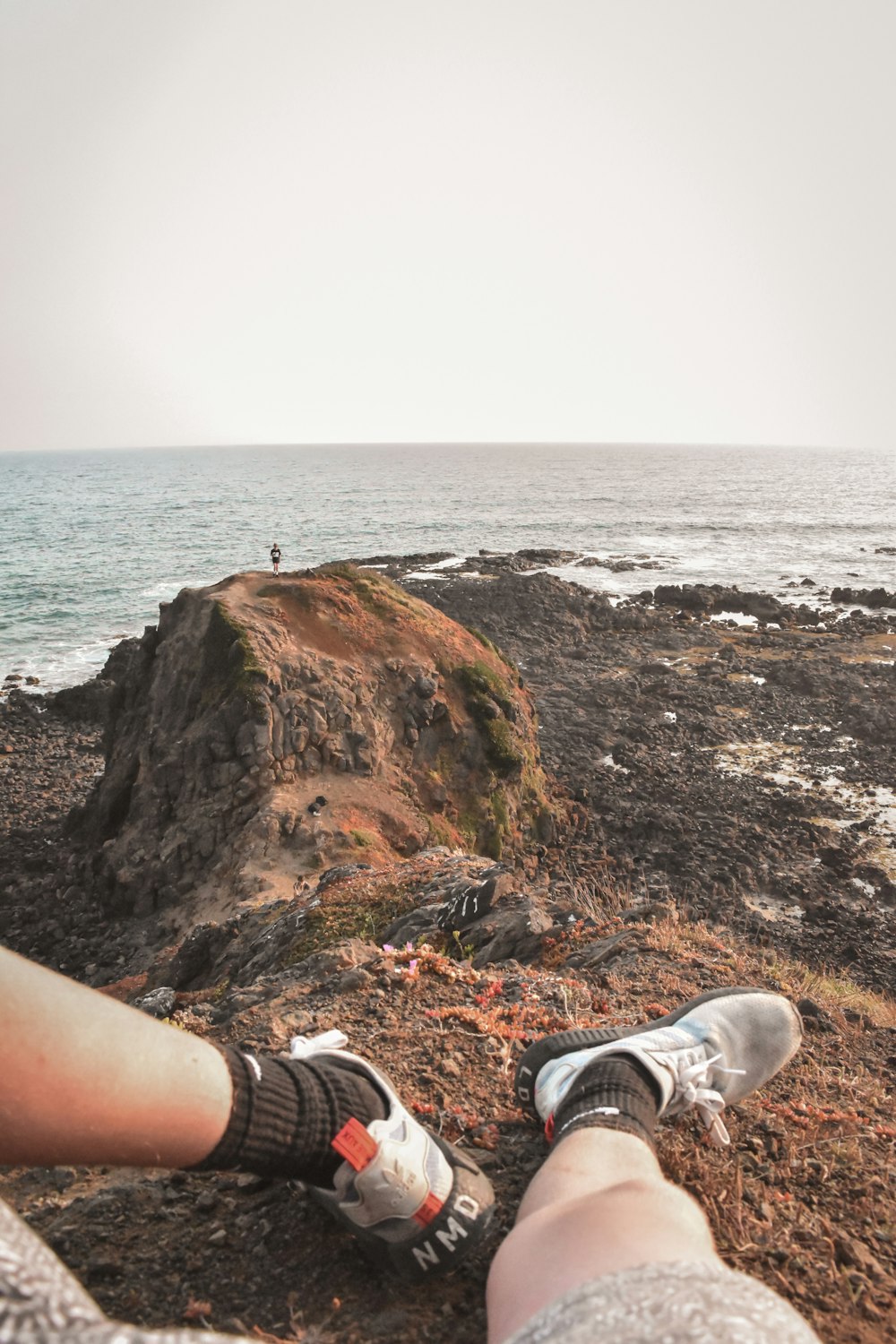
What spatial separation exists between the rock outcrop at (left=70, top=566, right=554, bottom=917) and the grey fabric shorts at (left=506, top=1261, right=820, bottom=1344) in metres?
Result: 8.89

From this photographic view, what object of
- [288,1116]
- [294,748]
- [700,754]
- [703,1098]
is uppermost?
[288,1116]

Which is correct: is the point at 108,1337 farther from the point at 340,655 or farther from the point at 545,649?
the point at 545,649

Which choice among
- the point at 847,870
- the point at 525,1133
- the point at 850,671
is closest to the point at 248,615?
the point at 525,1133

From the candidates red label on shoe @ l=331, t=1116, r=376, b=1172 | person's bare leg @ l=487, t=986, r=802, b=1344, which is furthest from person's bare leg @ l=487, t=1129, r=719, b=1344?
red label on shoe @ l=331, t=1116, r=376, b=1172

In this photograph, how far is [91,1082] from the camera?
1.84 m

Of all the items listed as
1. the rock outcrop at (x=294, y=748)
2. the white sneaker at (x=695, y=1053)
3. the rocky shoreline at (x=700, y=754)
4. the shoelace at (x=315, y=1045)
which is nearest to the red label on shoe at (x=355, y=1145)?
the shoelace at (x=315, y=1045)

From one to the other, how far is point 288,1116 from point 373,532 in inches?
2444

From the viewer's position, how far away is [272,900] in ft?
29.5

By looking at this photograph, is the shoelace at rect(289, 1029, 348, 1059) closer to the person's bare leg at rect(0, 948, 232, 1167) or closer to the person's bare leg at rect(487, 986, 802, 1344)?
the person's bare leg at rect(0, 948, 232, 1167)

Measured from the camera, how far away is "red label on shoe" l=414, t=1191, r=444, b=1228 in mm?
2400

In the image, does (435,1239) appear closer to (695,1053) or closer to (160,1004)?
(695,1053)

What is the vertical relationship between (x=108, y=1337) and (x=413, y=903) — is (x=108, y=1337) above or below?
above

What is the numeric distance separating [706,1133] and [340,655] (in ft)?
36.8

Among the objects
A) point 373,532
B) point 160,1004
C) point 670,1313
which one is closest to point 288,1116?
point 670,1313
